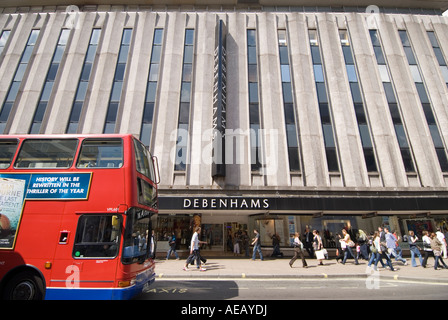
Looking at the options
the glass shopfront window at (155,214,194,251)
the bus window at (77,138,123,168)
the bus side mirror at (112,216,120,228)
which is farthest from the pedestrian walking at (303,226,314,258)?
the bus window at (77,138,123,168)

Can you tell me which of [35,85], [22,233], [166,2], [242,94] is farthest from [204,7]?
[22,233]

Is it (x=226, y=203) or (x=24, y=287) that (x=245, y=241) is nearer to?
(x=226, y=203)

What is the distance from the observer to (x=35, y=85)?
17312mm

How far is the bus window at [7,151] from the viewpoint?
612cm

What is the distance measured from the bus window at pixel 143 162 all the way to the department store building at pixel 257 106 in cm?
659

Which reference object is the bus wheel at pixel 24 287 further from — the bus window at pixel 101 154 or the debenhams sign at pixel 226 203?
the debenhams sign at pixel 226 203

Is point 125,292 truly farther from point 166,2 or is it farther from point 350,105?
point 166,2

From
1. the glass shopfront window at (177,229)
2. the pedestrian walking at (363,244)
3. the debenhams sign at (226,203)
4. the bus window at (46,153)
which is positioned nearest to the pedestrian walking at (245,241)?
the debenhams sign at (226,203)

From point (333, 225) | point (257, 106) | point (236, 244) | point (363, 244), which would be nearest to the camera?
point (363, 244)

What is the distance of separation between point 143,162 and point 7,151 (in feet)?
12.0

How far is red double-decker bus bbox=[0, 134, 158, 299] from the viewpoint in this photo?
5199 millimetres

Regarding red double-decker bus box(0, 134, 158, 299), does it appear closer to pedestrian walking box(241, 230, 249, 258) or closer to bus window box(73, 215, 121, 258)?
bus window box(73, 215, 121, 258)

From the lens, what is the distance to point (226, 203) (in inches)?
536

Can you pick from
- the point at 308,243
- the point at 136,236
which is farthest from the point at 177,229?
the point at 136,236
